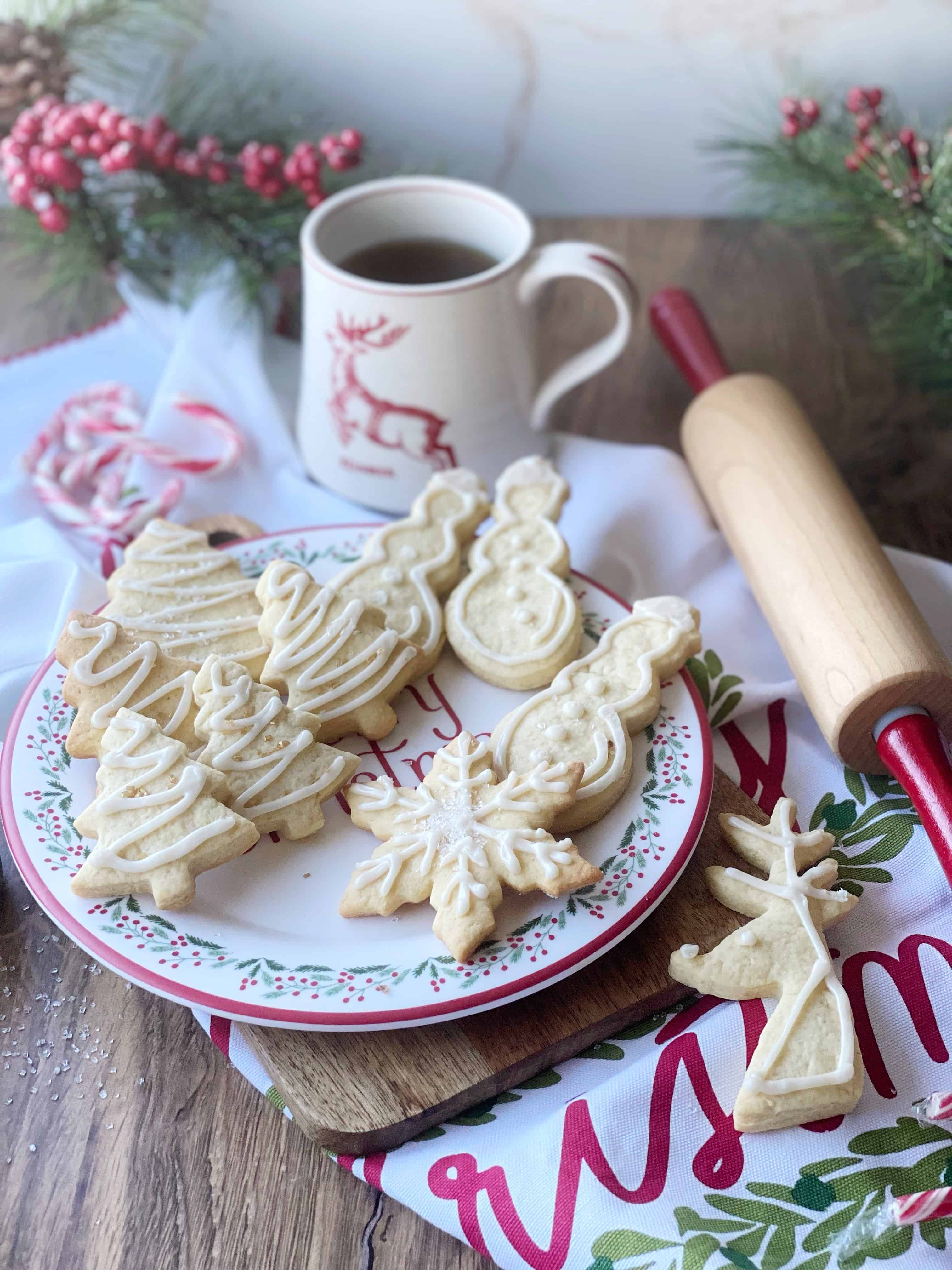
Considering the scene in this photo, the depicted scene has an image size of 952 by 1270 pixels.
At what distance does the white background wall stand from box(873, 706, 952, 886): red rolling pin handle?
992mm

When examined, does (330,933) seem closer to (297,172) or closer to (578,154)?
(297,172)

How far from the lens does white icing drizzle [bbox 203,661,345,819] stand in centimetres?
89

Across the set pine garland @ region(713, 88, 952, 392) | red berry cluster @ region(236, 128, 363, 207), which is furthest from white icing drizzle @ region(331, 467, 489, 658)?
pine garland @ region(713, 88, 952, 392)

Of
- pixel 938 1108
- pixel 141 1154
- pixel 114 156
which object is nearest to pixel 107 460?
pixel 114 156

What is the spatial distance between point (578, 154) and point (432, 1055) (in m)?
1.40

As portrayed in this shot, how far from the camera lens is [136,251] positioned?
1.56 m

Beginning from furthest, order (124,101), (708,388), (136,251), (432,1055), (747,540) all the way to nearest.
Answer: (124,101) → (136,251) → (708,388) → (747,540) → (432,1055)

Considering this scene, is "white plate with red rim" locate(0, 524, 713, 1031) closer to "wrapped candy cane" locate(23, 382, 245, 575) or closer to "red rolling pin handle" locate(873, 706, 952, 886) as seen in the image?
"red rolling pin handle" locate(873, 706, 952, 886)

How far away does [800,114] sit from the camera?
140cm

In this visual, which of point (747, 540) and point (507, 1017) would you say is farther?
point (747, 540)

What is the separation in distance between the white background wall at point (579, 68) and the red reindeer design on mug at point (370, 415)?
0.51 metres

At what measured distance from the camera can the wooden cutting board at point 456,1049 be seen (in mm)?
801

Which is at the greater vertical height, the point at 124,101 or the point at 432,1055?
the point at 124,101

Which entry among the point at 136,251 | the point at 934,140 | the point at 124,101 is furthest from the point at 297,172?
the point at 934,140
